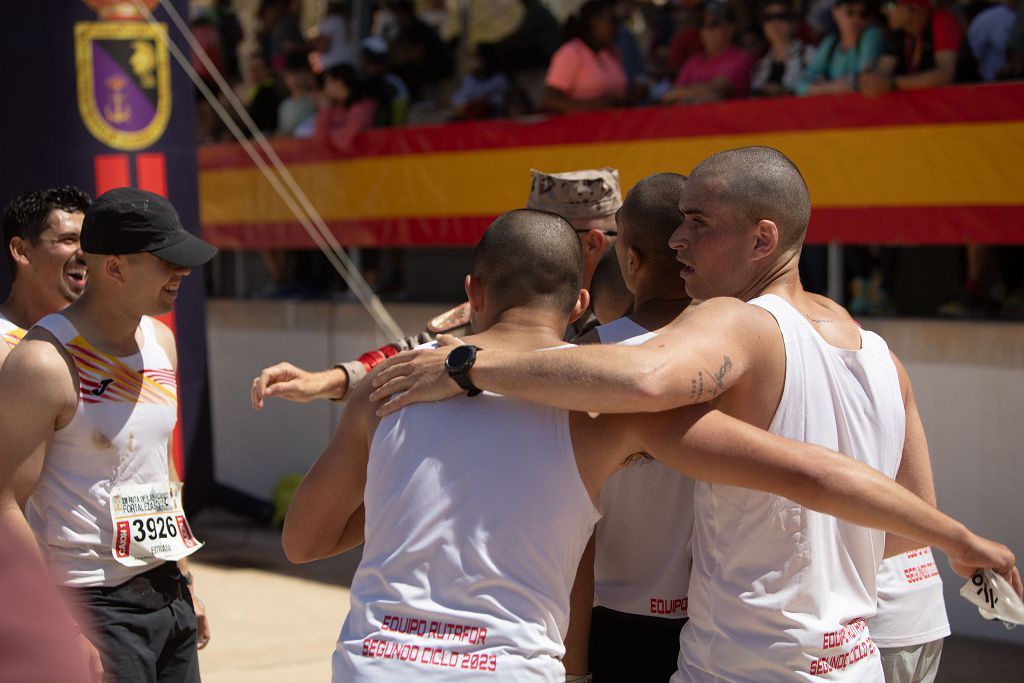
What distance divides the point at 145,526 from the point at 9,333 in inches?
27.5

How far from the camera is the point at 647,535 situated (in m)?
2.75

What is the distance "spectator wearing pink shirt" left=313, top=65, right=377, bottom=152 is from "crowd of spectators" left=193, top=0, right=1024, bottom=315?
0.01m

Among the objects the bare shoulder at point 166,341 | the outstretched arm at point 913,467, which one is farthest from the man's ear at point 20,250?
the outstretched arm at point 913,467

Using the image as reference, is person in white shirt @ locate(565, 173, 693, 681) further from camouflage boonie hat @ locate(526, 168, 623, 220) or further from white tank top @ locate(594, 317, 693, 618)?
camouflage boonie hat @ locate(526, 168, 623, 220)

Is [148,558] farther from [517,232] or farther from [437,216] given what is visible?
[437,216]

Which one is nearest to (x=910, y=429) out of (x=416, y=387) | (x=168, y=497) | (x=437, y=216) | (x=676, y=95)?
(x=416, y=387)

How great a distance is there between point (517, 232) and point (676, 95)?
5287mm

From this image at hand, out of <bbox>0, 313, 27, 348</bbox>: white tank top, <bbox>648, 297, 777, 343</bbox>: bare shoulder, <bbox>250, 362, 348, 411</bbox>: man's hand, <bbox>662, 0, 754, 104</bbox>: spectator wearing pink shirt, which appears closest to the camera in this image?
<bbox>648, 297, 777, 343</bbox>: bare shoulder

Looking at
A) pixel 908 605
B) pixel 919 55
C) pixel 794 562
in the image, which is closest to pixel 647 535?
pixel 794 562

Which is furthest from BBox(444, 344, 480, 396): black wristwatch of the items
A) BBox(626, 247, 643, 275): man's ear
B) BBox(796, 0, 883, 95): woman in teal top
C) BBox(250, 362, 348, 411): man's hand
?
BBox(796, 0, 883, 95): woman in teal top

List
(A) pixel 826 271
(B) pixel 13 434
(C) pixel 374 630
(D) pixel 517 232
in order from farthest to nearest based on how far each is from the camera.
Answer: (A) pixel 826 271 < (B) pixel 13 434 < (D) pixel 517 232 < (C) pixel 374 630

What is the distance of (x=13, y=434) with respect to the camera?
291 cm

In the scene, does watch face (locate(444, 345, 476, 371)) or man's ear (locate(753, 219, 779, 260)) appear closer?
watch face (locate(444, 345, 476, 371))

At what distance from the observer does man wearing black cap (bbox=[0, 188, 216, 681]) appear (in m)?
3.08
